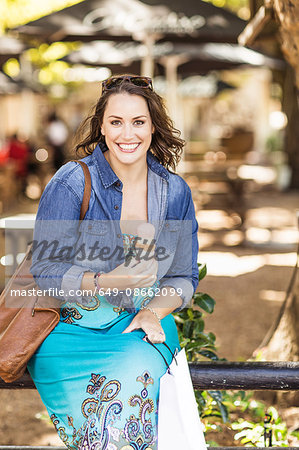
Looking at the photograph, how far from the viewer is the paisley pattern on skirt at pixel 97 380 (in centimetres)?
200

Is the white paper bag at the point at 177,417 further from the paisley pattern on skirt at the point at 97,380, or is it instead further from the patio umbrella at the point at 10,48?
the patio umbrella at the point at 10,48

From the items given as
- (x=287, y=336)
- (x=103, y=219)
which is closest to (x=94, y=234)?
(x=103, y=219)

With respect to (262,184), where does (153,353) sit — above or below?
below

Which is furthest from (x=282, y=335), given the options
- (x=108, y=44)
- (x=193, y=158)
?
(x=193, y=158)

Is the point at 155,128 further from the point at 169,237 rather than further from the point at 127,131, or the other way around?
the point at 169,237

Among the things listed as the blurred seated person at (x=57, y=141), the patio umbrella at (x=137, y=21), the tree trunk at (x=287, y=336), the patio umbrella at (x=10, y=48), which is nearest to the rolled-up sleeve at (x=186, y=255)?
the tree trunk at (x=287, y=336)

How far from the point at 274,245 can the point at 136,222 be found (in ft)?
21.1

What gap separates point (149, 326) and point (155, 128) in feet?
2.72

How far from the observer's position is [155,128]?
2.60 metres

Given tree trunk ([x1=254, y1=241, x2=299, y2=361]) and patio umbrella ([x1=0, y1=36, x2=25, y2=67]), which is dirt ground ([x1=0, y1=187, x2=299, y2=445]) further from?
patio umbrella ([x1=0, y1=36, x2=25, y2=67])

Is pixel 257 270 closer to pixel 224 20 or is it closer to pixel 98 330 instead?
pixel 224 20

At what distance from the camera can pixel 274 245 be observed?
28.6 ft

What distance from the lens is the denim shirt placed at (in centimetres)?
228

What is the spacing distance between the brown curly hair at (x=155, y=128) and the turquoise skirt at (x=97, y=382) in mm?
749
